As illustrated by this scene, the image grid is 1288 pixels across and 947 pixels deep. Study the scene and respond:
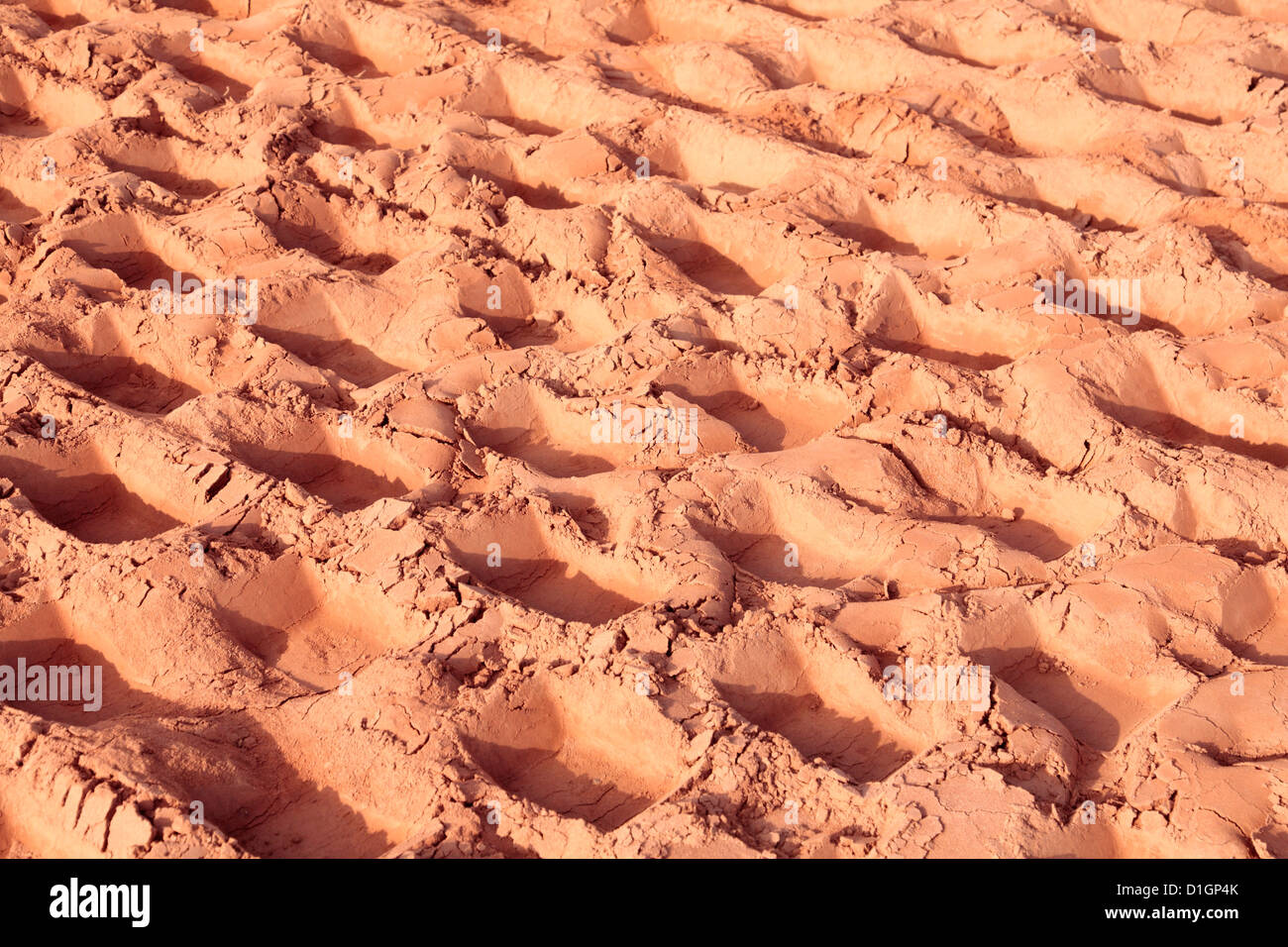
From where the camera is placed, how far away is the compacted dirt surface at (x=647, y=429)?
2.57m

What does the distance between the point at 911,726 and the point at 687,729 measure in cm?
51

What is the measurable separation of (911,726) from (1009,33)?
351cm

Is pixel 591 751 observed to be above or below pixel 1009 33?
below

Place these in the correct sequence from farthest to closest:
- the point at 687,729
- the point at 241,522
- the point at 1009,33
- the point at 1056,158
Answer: the point at 1009,33 → the point at 1056,158 → the point at 241,522 → the point at 687,729

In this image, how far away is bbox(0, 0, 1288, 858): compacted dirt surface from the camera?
101 inches

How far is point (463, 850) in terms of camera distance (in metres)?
2.38

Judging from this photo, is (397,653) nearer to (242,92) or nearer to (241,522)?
(241,522)

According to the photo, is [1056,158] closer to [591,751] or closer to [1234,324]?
[1234,324]

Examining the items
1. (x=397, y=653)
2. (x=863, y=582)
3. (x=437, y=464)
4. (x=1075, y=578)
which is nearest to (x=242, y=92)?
(x=437, y=464)

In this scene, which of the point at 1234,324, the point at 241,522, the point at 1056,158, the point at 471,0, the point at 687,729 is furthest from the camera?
the point at 471,0

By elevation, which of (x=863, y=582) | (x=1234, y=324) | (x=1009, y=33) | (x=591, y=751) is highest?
(x=1009, y=33)

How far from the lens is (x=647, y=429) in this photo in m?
3.46

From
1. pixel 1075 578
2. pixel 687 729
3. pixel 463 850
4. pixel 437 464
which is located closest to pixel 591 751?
pixel 687 729
